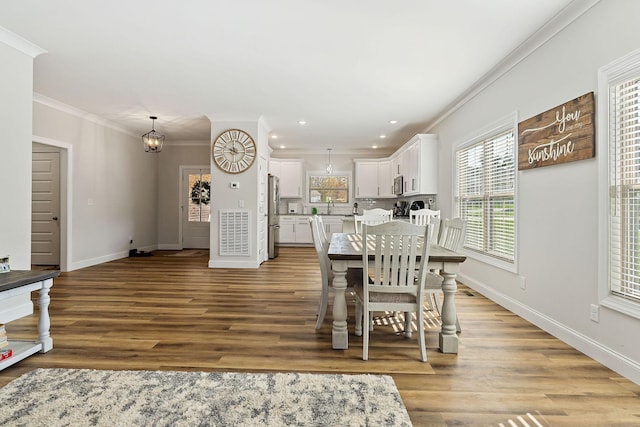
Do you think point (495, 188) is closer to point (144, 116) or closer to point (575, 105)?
point (575, 105)

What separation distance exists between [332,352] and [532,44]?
327cm

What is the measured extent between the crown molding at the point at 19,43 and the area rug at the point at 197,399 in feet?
9.92

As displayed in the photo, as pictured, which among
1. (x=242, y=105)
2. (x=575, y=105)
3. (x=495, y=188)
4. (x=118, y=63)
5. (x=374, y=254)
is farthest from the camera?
(x=242, y=105)

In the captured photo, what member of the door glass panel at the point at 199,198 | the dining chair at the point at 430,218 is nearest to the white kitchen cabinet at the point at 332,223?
the door glass panel at the point at 199,198

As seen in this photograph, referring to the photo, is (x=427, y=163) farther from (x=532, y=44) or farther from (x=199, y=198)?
(x=199, y=198)

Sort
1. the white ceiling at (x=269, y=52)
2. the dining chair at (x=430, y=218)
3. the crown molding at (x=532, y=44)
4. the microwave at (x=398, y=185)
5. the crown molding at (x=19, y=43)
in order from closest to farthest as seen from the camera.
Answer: the crown molding at (x=532, y=44), the white ceiling at (x=269, y=52), the crown molding at (x=19, y=43), the dining chair at (x=430, y=218), the microwave at (x=398, y=185)

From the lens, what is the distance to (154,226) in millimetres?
7969

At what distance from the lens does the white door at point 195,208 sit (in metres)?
8.07

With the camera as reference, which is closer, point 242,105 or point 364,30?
point 364,30

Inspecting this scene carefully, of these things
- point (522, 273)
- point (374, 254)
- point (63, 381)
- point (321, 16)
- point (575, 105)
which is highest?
point (321, 16)

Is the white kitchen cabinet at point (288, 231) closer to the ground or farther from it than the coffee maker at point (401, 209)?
closer to the ground

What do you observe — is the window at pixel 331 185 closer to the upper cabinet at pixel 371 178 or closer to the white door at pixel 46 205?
the upper cabinet at pixel 371 178

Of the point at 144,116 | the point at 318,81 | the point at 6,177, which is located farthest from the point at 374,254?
the point at 144,116

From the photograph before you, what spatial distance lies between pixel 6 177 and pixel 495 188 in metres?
5.14
